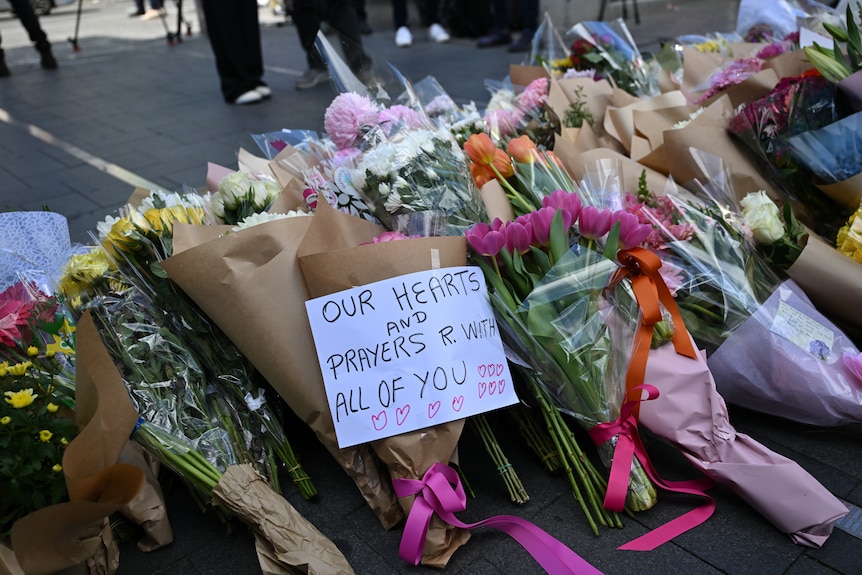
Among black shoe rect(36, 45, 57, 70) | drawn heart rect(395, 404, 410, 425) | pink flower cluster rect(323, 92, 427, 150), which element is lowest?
black shoe rect(36, 45, 57, 70)

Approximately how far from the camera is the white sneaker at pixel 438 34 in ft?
30.1

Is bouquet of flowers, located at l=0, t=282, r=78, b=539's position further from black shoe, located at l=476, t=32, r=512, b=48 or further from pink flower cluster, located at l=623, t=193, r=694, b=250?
black shoe, located at l=476, t=32, r=512, b=48

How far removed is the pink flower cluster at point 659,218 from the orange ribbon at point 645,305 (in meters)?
0.21

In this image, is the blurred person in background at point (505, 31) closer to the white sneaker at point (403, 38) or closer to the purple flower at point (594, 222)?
the white sneaker at point (403, 38)

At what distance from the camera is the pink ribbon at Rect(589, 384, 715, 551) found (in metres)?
1.77

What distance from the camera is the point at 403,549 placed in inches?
68.1

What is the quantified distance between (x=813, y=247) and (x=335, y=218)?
148cm

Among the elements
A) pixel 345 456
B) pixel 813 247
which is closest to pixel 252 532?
pixel 345 456

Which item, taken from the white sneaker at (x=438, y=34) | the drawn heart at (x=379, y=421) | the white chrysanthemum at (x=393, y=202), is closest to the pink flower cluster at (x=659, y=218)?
the white chrysanthemum at (x=393, y=202)

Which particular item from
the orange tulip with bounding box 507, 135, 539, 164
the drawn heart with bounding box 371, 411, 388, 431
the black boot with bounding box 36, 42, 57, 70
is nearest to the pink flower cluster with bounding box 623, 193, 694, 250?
the orange tulip with bounding box 507, 135, 539, 164

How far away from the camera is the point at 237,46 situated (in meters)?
5.96

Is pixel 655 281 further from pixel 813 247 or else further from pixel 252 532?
pixel 252 532

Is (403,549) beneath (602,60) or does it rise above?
beneath

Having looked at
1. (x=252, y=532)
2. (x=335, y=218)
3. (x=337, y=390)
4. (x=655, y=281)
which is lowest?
(x=252, y=532)
